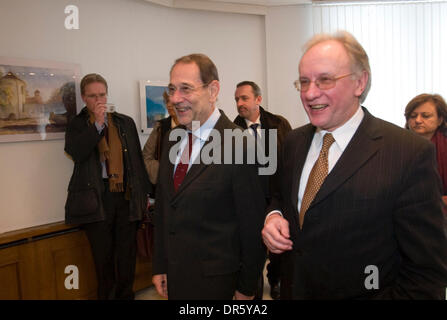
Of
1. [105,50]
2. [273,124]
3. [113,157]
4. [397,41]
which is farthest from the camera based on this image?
[397,41]

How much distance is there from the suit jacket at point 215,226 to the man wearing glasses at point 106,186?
1.49m

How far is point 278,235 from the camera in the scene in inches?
53.0

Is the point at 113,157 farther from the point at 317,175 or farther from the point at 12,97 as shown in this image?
the point at 317,175

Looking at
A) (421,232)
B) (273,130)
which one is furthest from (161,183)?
(273,130)

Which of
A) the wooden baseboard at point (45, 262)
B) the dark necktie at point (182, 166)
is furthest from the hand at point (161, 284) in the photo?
the wooden baseboard at point (45, 262)

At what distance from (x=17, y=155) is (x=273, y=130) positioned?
7.56 ft

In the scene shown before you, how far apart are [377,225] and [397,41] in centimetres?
461

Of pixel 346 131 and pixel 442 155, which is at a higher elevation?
pixel 346 131

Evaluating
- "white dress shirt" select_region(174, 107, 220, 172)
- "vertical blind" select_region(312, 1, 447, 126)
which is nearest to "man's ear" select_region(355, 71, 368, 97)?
"white dress shirt" select_region(174, 107, 220, 172)

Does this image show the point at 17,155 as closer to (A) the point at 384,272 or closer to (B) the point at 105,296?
(B) the point at 105,296

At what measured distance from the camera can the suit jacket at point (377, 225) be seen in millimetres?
1188

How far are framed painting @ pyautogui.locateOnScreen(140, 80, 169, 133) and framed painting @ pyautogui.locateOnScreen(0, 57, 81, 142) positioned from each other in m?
0.82

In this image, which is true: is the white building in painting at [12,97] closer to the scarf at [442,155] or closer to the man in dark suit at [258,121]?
the man in dark suit at [258,121]

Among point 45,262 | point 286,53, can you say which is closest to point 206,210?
point 45,262
